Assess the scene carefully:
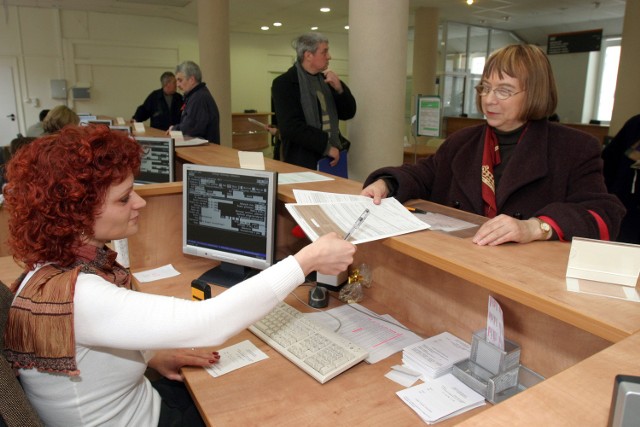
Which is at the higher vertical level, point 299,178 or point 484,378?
point 299,178

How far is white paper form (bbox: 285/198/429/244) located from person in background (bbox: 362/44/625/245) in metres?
0.09

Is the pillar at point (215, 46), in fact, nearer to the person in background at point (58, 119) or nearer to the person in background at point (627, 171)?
the person in background at point (58, 119)

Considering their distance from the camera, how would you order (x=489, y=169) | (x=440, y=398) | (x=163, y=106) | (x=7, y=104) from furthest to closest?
(x=7, y=104) < (x=163, y=106) < (x=489, y=169) < (x=440, y=398)

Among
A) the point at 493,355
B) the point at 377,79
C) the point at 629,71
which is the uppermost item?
the point at 629,71

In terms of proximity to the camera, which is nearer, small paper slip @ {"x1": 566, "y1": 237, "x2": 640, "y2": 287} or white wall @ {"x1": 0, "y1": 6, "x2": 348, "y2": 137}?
small paper slip @ {"x1": 566, "y1": 237, "x2": 640, "y2": 287}

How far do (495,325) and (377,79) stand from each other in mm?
2450

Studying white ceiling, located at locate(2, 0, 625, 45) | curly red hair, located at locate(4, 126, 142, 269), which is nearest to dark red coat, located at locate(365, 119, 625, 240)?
curly red hair, located at locate(4, 126, 142, 269)

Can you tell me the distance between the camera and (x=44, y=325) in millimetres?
952

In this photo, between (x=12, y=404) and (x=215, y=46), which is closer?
(x=12, y=404)

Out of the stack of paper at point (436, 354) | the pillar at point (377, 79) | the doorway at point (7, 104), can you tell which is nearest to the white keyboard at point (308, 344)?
the stack of paper at point (436, 354)

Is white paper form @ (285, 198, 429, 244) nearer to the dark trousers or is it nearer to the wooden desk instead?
the wooden desk

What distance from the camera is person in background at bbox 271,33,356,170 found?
322 cm

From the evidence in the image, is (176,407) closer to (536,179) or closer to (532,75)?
(536,179)

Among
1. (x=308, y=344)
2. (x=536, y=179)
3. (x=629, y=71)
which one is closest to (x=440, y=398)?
(x=308, y=344)
